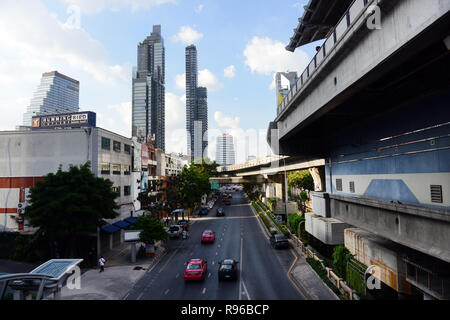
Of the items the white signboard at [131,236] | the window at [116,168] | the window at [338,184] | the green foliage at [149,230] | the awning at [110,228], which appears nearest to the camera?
the window at [338,184]

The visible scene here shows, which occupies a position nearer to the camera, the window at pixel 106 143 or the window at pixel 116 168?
the window at pixel 106 143

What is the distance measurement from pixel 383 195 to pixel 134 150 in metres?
33.4

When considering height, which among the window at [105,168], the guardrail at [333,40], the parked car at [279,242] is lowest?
the parked car at [279,242]

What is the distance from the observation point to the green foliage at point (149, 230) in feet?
89.8

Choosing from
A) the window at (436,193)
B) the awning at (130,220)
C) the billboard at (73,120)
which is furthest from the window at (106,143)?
the billboard at (73,120)

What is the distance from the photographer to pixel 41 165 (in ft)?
98.8

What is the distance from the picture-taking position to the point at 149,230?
27.6 m

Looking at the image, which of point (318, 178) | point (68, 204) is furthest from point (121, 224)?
point (318, 178)

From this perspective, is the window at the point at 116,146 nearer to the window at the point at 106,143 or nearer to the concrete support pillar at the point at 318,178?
the window at the point at 106,143

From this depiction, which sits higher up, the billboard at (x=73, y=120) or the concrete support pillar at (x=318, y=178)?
the billboard at (x=73, y=120)

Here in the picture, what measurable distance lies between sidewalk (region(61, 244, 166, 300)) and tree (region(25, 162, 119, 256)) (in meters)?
3.90

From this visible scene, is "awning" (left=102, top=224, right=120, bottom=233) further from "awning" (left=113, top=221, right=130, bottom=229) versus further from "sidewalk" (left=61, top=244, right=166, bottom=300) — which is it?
"sidewalk" (left=61, top=244, right=166, bottom=300)

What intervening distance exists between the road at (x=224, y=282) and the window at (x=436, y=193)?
959 centimetres
